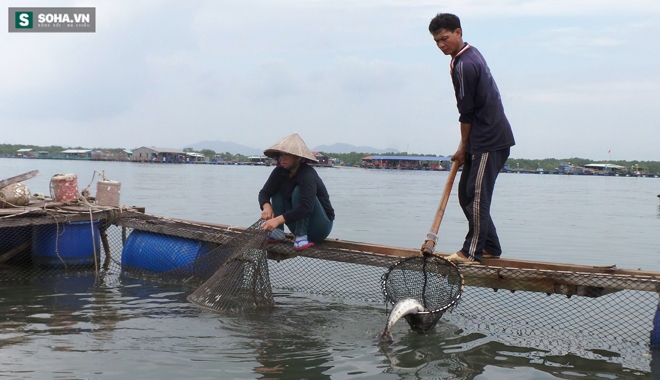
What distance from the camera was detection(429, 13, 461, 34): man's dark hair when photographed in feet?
19.1

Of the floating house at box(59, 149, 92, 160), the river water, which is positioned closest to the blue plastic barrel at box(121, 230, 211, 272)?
the river water

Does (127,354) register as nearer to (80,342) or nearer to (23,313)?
(80,342)

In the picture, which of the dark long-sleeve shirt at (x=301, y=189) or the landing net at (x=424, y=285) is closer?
the landing net at (x=424, y=285)

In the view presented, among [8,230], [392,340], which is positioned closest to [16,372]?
[392,340]

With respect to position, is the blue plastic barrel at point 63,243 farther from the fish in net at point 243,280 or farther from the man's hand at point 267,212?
the man's hand at point 267,212

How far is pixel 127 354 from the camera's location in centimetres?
545

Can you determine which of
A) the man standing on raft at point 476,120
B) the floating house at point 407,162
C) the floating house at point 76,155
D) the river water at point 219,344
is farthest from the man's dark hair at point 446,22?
the floating house at point 76,155

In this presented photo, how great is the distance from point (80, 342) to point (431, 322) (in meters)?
3.22

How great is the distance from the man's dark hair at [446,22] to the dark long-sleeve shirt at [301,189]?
6.65 feet

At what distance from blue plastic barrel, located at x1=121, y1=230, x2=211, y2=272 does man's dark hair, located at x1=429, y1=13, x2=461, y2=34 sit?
424 centimetres

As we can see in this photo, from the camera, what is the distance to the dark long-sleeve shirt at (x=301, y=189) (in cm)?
671

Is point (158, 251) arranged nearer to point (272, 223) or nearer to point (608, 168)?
point (272, 223)

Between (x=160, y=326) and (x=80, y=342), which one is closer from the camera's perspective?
(x=80, y=342)

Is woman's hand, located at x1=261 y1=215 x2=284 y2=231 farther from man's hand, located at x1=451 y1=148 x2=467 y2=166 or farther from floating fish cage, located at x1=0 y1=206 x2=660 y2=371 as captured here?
man's hand, located at x1=451 y1=148 x2=467 y2=166
